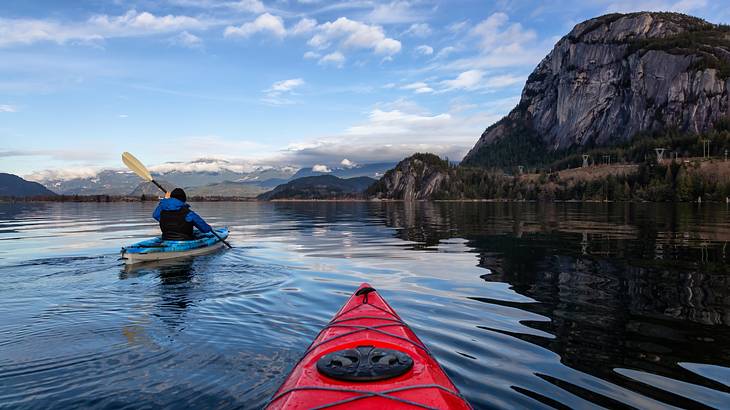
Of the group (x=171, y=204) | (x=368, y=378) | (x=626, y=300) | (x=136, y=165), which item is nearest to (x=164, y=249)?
(x=171, y=204)

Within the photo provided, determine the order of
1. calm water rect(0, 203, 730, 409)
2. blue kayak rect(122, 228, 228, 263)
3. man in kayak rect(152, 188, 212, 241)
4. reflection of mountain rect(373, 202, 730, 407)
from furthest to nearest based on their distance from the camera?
man in kayak rect(152, 188, 212, 241) < blue kayak rect(122, 228, 228, 263) < reflection of mountain rect(373, 202, 730, 407) < calm water rect(0, 203, 730, 409)

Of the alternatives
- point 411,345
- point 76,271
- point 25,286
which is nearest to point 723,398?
point 411,345

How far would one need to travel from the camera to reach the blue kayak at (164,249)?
22406 millimetres

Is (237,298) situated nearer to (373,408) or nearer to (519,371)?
(519,371)

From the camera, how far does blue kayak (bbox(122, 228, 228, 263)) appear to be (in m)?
22.4

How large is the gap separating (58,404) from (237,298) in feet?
26.4

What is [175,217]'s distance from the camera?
2450 centimetres

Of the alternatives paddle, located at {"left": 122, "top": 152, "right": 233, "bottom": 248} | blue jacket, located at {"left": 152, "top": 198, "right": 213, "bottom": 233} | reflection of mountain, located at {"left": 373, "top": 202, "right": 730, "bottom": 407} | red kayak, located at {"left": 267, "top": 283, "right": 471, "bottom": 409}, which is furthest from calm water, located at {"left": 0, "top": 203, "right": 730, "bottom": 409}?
paddle, located at {"left": 122, "top": 152, "right": 233, "bottom": 248}

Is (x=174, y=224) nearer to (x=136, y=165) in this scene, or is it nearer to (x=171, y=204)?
(x=171, y=204)

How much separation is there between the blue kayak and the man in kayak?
2.03ft

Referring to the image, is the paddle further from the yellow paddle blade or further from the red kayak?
the red kayak

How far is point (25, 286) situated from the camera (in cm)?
1784

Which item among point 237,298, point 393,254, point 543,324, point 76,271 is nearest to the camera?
point 543,324

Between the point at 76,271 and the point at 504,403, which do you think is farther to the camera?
the point at 76,271
